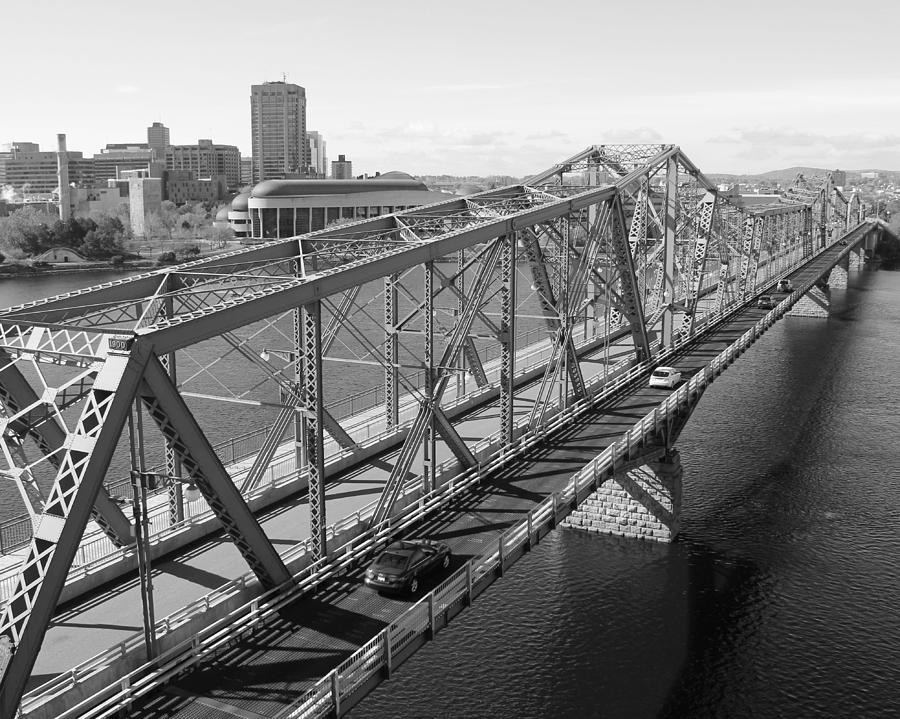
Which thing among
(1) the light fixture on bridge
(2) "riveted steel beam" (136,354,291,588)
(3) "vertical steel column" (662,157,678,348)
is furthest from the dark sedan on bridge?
(3) "vertical steel column" (662,157,678,348)

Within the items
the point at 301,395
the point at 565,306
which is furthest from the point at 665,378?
the point at 301,395

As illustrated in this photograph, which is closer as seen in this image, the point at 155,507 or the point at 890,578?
the point at 155,507

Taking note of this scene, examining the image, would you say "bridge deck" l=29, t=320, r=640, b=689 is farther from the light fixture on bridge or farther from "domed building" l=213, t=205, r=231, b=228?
"domed building" l=213, t=205, r=231, b=228

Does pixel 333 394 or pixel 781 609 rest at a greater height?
pixel 333 394

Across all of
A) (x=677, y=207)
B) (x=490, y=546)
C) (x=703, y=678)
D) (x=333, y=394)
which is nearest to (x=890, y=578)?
(x=703, y=678)

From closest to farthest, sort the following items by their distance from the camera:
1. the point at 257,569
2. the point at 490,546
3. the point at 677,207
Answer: the point at 257,569 < the point at 490,546 < the point at 677,207

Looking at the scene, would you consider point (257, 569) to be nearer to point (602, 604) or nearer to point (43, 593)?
point (43, 593)

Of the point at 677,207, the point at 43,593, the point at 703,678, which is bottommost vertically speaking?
the point at 703,678
